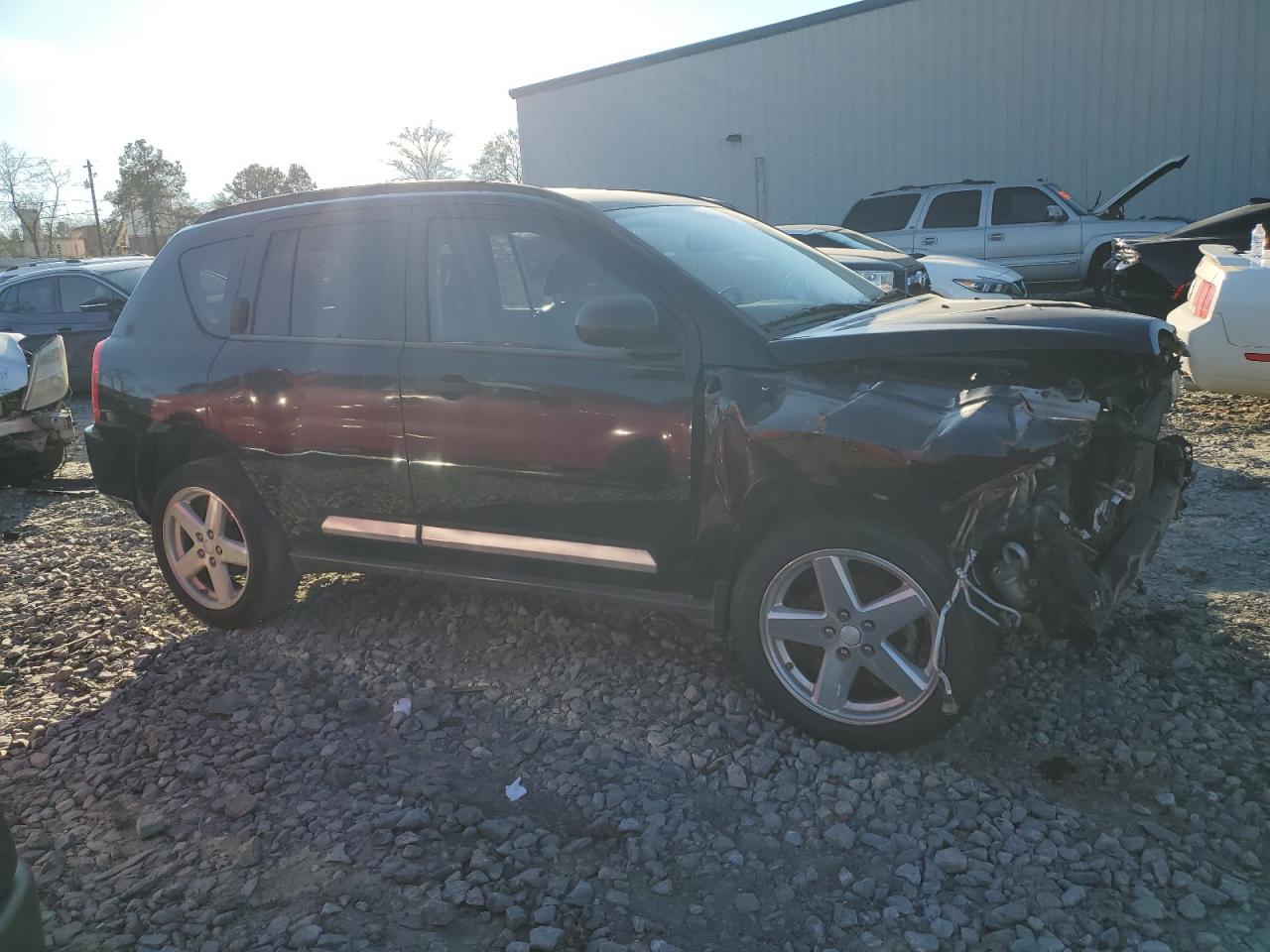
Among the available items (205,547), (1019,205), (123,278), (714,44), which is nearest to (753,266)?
(205,547)

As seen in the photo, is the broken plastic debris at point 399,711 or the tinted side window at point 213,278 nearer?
the broken plastic debris at point 399,711

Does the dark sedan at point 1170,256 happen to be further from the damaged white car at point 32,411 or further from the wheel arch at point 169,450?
the damaged white car at point 32,411

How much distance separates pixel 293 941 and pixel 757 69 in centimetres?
2202

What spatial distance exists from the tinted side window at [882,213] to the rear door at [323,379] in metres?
11.6

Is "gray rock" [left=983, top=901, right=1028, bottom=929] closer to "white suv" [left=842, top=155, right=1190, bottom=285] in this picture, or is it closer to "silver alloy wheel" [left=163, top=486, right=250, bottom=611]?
"silver alloy wheel" [left=163, top=486, right=250, bottom=611]

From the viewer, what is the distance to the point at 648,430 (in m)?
3.53

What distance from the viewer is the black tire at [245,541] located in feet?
14.8

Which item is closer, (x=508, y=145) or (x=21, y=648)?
(x=21, y=648)

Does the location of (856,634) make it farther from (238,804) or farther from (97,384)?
(97,384)

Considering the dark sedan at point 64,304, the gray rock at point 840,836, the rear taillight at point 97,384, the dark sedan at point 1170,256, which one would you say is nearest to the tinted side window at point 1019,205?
the dark sedan at point 1170,256

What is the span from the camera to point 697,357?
3.46 meters

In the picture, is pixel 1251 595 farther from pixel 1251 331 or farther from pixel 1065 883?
pixel 1251 331

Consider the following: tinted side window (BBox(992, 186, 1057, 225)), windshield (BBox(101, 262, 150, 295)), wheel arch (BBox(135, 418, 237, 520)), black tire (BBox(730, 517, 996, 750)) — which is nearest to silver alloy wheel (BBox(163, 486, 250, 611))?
wheel arch (BBox(135, 418, 237, 520))

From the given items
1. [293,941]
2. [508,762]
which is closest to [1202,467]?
[508,762]
